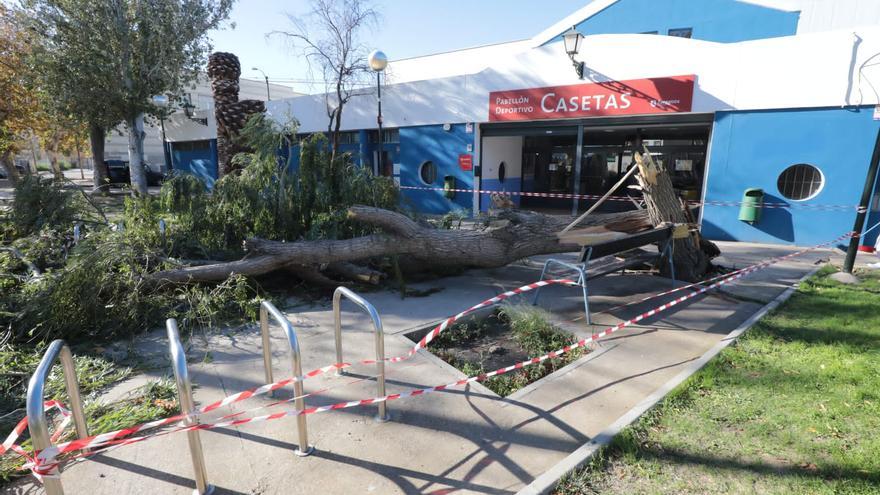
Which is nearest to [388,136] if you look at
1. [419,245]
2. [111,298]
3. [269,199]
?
[269,199]

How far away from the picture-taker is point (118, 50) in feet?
53.6

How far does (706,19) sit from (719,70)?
721 cm

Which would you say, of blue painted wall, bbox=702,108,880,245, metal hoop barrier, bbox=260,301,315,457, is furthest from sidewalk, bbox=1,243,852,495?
blue painted wall, bbox=702,108,880,245

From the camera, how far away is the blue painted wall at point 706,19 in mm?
14672

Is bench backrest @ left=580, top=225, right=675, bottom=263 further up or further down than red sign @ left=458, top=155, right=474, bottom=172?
further down

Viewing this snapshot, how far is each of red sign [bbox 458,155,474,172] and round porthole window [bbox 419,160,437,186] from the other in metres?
1.11

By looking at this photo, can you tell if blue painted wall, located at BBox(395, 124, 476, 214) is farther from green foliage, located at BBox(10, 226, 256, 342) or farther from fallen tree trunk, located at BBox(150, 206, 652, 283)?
green foliage, located at BBox(10, 226, 256, 342)

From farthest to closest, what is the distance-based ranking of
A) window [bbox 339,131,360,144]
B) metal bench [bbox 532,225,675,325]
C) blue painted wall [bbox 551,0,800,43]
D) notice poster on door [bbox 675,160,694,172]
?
window [bbox 339,131,360,144] → blue painted wall [bbox 551,0,800,43] → notice poster on door [bbox 675,160,694,172] → metal bench [bbox 532,225,675,325]

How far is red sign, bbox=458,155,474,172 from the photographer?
13695 millimetres

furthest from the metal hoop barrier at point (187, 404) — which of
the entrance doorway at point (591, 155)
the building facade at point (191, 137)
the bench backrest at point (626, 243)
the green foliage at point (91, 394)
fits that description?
the building facade at point (191, 137)

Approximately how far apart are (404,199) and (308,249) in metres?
2.31

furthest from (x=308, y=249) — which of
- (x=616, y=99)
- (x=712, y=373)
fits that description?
(x=616, y=99)

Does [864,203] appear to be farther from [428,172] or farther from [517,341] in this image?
[428,172]

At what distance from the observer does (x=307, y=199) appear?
664cm
